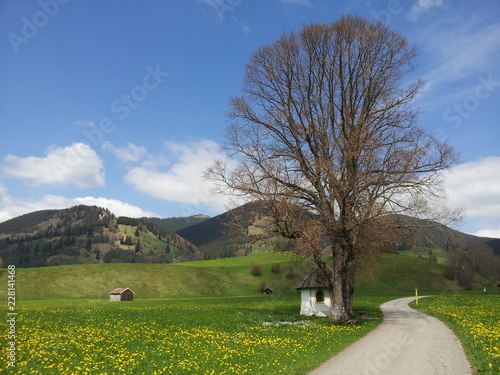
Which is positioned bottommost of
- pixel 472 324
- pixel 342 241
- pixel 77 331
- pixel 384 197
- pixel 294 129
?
pixel 472 324

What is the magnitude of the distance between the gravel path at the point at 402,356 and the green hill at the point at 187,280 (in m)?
57.0

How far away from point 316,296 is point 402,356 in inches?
738

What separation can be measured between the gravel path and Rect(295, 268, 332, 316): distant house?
1130 cm

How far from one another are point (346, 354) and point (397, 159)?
13.9 m

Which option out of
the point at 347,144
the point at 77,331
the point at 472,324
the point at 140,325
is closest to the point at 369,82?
the point at 347,144

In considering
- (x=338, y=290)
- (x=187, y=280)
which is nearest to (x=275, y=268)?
(x=187, y=280)

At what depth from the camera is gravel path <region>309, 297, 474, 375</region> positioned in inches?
493

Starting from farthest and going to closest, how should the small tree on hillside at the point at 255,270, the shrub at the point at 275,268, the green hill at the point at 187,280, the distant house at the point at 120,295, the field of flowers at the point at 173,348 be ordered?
1. the shrub at the point at 275,268
2. the small tree on hillside at the point at 255,270
3. the green hill at the point at 187,280
4. the distant house at the point at 120,295
5. the field of flowers at the point at 173,348

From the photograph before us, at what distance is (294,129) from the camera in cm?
2647

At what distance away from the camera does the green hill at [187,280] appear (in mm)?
77750

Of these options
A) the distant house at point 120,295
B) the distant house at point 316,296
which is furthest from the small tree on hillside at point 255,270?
the distant house at point 316,296

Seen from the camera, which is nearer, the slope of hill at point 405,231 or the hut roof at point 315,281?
the slope of hill at point 405,231

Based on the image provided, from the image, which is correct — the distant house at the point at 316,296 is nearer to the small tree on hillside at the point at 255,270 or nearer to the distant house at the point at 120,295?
the distant house at the point at 120,295

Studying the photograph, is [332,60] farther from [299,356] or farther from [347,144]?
[299,356]
